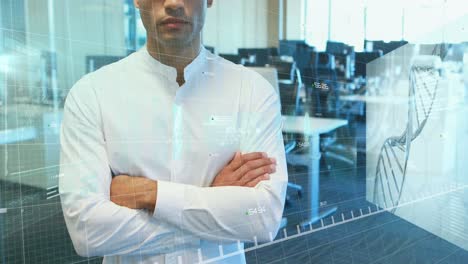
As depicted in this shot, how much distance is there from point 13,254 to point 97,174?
146 mm

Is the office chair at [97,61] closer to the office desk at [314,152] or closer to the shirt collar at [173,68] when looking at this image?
the shirt collar at [173,68]

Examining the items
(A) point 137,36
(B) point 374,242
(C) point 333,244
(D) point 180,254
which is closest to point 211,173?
(D) point 180,254

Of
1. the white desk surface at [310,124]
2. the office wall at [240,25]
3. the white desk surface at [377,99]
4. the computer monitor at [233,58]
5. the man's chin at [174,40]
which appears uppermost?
the office wall at [240,25]

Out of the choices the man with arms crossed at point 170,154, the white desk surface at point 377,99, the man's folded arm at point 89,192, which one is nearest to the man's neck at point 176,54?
the man with arms crossed at point 170,154

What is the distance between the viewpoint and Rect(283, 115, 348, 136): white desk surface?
873 mm

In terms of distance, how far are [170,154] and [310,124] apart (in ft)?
1.08

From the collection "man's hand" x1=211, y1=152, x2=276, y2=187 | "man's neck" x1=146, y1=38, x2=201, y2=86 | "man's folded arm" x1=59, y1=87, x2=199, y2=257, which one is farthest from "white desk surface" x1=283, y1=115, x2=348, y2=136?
"man's folded arm" x1=59, y1=87, x2=199, y2=257

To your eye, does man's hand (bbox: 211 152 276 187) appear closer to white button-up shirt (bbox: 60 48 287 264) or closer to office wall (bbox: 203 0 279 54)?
white button-up shirt (bbox: 60 48 287 264)

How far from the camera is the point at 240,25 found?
0.79 metres

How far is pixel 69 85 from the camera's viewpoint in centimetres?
63

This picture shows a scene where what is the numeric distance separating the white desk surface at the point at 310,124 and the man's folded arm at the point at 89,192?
0.33 metres

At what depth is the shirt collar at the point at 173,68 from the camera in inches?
27.4

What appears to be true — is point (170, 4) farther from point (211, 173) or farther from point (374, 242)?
point (374, 242)

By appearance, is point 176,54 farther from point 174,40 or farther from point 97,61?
point 97,61
